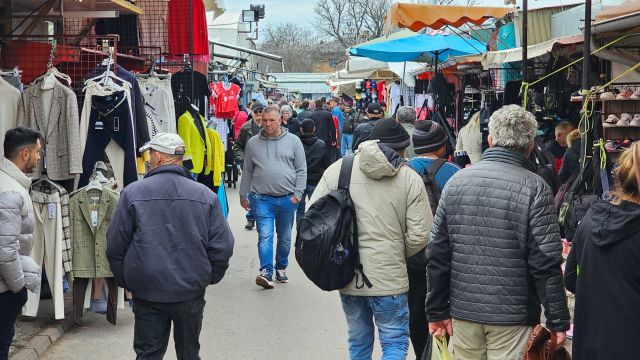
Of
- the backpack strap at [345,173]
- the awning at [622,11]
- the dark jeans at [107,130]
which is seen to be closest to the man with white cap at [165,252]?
the backpack strap at [345,173]

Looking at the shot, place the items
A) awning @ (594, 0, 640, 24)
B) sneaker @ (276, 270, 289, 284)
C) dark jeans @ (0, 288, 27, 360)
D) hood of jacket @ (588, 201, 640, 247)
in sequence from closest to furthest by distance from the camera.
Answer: hood of jacket @ (588, 201, 640, 247), dark jeans @ (0, 288, 27, 360), awning @ (594, 0, 640, 24), sneaker @ (276, 270, 289, 284)

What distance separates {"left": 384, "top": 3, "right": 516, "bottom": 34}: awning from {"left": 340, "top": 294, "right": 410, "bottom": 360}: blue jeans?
→ 5196mm

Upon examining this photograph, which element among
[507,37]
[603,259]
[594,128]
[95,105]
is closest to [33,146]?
[95,105]

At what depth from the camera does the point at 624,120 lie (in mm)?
7613

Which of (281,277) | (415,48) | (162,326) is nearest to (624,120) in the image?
(162,326)

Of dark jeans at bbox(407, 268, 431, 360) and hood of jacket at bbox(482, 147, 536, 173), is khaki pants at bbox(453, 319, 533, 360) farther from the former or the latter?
dark jeans at bbox(407, 268, 431, 360)

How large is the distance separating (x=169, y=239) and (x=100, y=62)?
4.11 meters

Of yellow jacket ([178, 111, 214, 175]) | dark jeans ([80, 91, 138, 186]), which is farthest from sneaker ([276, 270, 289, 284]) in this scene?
dark jeans ([80, 91, 138, 186])

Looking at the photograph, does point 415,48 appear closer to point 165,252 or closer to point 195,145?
point 195,145

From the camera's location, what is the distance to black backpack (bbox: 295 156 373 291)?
5453 mm

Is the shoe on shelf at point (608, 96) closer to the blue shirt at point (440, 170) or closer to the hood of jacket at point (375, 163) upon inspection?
the blue shirt at point (440, 170)

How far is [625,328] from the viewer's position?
152 inches

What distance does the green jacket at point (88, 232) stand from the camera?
822cm

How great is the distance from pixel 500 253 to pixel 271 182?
5.73 metres
